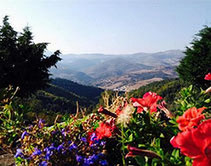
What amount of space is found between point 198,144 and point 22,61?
2154 cm

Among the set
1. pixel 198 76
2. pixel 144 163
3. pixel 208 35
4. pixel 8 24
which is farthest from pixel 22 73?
pixel 144 163

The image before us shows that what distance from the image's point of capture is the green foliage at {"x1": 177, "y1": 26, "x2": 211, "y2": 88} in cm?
1864

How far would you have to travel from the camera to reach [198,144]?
891mm

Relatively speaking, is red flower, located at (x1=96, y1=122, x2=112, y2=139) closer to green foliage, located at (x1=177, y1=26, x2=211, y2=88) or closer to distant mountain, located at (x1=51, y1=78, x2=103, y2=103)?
green foliage, located at (x1=177, y1=26, x2=211, y2=88)

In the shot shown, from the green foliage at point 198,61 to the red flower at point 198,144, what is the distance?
18.8 metres

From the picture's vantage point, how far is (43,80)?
2206 cm

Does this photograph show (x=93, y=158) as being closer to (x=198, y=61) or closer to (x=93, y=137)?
(x=93, y=137)

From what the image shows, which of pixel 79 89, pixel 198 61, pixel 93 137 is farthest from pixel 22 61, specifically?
pixel 79 89

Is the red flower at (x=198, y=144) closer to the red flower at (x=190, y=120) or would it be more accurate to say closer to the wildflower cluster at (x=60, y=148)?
the red flower at (x=190, y=120)

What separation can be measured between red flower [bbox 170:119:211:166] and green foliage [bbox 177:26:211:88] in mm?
18820

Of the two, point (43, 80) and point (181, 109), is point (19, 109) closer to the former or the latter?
point (181, 109)

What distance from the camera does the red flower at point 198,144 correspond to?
881mm

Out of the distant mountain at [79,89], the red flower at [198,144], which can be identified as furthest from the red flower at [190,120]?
the distant mountain at [79,89]

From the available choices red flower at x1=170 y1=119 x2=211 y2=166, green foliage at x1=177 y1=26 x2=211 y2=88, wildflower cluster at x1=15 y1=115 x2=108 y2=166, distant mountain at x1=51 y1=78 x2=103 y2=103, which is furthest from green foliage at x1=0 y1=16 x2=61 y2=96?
distant mountain at x1=51 y1=78 x2=103 y2=103
